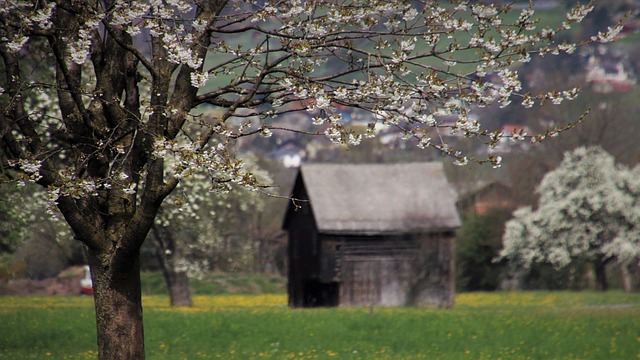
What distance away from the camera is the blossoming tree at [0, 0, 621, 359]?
1036 cm

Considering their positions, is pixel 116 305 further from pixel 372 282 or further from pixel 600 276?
pixel 600 276

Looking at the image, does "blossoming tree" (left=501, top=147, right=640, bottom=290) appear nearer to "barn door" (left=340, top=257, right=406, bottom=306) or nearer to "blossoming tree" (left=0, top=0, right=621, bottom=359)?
"barn door" (left=340, top=257, right=406, bottom=306)

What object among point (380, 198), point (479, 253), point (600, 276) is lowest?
point (600, 276)

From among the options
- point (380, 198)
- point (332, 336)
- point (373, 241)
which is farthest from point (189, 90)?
point (380, 198)

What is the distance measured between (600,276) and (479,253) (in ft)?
26.8

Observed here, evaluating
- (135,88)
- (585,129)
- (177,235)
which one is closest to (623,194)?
(585,129)

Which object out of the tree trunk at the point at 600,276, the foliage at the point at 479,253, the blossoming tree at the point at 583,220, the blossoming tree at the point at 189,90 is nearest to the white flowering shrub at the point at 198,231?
the foliage at the point at 479,253

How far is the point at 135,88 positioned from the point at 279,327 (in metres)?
14.2

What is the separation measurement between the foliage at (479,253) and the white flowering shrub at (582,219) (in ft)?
8.09

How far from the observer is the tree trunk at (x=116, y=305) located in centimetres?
1159

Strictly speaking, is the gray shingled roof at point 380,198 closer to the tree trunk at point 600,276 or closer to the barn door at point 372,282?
the barn door at point 372,282

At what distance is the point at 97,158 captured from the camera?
1185 cm

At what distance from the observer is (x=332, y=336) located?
23.8m

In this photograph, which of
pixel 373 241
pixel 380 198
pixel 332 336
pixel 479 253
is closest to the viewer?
pixel 332 336
